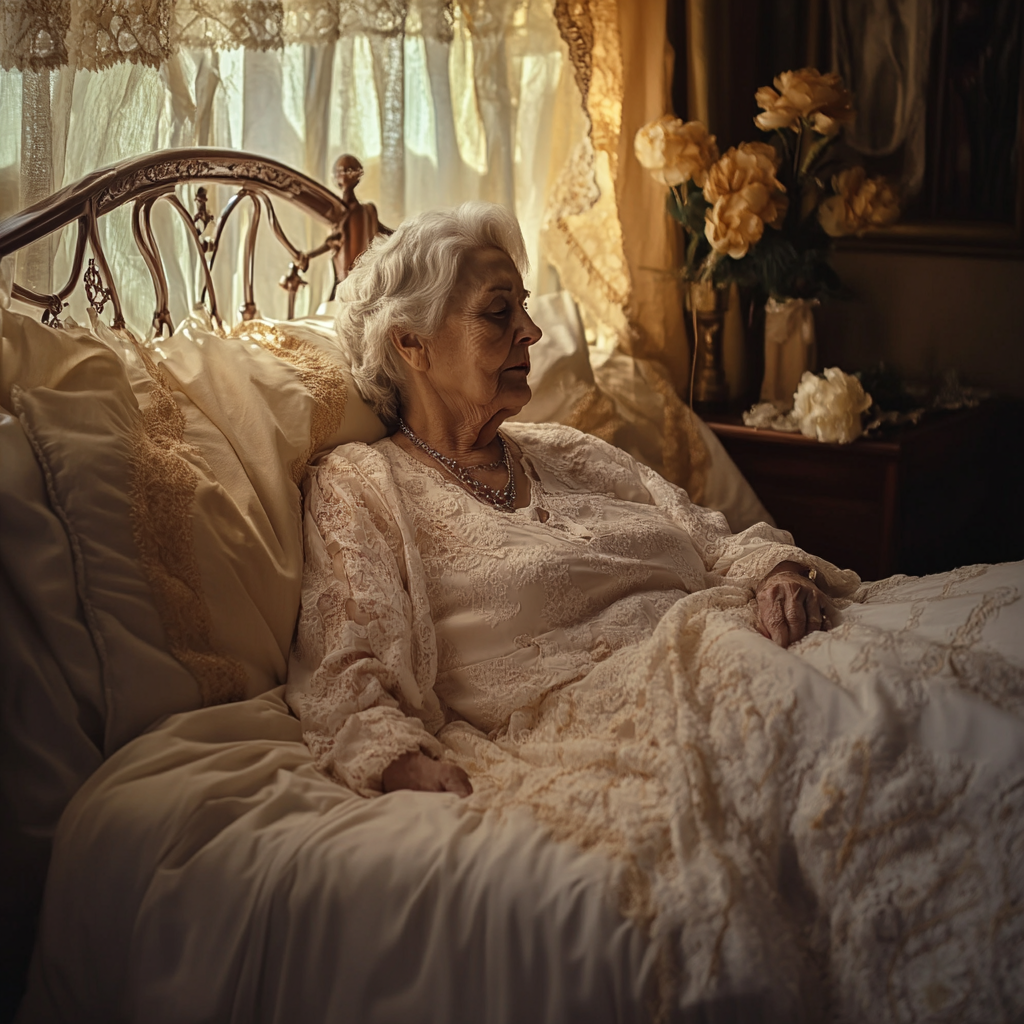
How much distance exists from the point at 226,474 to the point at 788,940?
1017 mm

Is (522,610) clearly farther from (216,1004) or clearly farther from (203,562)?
(216,1004)

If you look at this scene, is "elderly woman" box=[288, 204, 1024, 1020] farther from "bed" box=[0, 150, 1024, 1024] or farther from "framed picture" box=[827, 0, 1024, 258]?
"framed picture" box=[827, 0, 1024, 258]

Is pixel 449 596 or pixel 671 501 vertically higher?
pixel 671 501

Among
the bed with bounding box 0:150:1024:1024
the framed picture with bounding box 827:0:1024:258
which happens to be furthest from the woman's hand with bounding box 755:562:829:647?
the framed picture with bounding box 827:0:1024:258

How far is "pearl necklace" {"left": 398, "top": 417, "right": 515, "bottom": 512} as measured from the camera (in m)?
1.87

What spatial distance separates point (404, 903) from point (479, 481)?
85cm

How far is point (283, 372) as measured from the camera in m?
1.84

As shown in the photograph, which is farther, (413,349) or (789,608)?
(413,349)

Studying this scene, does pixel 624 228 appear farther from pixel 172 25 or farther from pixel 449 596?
pixel 449 596

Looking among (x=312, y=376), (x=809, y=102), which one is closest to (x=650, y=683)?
(x=312, y=376)

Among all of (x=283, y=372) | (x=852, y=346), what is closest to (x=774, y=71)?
(x=852, y=346)

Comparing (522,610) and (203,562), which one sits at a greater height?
(203,562)

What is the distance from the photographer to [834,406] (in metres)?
2.55

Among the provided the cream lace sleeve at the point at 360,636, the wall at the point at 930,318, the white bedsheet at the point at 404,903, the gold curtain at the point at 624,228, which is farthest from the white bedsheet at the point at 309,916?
the wall at the point at 930,318
